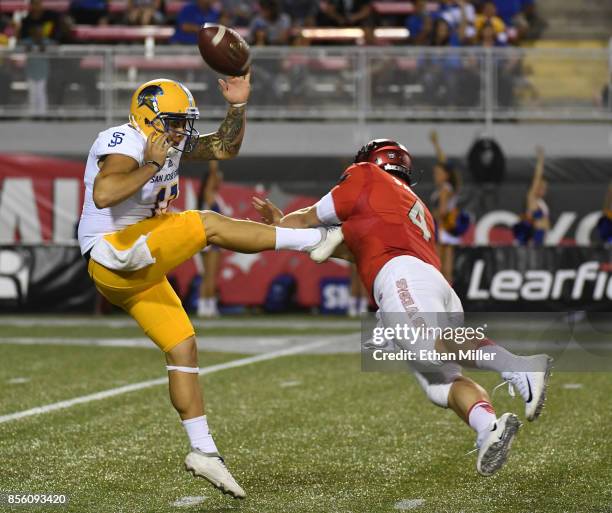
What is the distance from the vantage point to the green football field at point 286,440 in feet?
17.7

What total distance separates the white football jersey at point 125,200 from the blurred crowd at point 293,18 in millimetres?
10720

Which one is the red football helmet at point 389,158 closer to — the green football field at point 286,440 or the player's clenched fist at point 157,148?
the player's clenched fist at point 157,148

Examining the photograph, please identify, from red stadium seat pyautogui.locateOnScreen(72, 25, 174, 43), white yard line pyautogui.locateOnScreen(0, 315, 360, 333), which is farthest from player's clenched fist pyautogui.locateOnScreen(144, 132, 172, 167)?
red stadium seat pyautogui.locateOnScreen(72, 25, 174, 43)

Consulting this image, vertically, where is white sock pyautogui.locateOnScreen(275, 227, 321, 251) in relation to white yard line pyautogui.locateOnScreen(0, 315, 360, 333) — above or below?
above

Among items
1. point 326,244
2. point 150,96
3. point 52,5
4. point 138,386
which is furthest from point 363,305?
point 150,96

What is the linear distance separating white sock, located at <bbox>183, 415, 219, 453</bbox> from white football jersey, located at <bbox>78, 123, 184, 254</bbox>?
2.94 feet

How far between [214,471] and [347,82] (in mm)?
10614

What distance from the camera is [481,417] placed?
491 centimetres

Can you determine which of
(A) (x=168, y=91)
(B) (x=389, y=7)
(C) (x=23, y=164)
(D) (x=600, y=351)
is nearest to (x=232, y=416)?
(A) (x=168, y=91)

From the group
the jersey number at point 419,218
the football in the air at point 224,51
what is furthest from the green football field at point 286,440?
the football in the air at point 224,51

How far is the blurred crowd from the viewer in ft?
53.3

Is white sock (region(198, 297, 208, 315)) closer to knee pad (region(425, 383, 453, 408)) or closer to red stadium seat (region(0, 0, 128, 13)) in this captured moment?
red stadium seat (region(0, 0, 128, 13))

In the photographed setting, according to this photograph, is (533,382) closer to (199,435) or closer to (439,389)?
(439,389)

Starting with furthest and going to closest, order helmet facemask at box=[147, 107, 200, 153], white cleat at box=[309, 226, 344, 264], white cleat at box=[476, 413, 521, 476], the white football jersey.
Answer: white cleat at box=[309, 226, 344, 264] < helmet facemask at box=[147, 107, 200, 153] < the white football jersey < white cleat at box=[476, 413, 521, 476]
